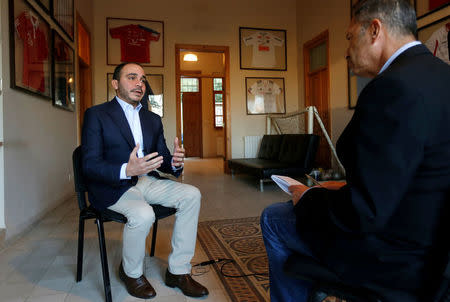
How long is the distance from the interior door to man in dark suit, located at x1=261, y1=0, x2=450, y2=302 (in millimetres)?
9966

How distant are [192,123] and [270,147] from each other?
5564 millimetres

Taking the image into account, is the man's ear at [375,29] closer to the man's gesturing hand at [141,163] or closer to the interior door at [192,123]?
the man's gesturing hand at [141,163]

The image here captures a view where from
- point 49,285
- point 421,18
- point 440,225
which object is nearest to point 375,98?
point 440,225

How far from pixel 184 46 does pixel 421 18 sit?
156 inches

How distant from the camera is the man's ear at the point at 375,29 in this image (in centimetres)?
84

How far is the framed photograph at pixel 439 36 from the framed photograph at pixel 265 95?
10.3 ft

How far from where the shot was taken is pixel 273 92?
255 inches

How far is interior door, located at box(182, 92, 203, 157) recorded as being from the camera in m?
10.8

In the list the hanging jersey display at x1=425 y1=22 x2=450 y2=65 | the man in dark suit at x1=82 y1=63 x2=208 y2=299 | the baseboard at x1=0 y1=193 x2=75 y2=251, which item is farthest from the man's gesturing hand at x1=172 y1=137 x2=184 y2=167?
the hanging jersey display at x1=425 y1=22 x2=450 y2=65

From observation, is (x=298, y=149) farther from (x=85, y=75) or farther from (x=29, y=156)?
(x=85, y=75)

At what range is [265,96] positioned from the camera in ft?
21.2

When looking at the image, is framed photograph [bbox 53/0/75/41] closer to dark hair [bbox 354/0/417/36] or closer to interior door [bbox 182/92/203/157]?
dark hair [bbox 354/0/417/36]

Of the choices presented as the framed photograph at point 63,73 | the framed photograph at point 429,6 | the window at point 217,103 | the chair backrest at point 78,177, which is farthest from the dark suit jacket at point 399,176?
the window at point 217,103

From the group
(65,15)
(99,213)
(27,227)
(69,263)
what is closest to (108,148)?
(99,213)
